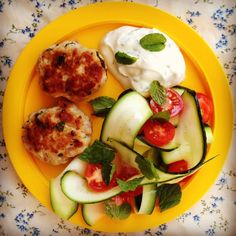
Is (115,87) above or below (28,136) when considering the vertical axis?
above

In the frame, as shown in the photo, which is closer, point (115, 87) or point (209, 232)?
point (115, 87)

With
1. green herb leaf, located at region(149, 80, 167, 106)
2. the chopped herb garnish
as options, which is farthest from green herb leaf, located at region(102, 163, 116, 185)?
green herb leaf, located at region(149, 80, 167, 106)

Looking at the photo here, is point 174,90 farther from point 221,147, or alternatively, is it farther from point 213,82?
point 221,147

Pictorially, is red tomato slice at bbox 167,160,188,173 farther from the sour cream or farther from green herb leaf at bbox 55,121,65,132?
green herb leaf at bbox 55,121,65,132

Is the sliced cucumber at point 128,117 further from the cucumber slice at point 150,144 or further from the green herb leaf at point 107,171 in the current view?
the green herb leaf at point 107,171

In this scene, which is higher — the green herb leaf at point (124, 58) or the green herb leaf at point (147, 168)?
the green herb leaf at point (124, 58)

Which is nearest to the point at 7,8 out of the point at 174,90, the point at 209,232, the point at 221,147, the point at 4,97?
the point at 4,97

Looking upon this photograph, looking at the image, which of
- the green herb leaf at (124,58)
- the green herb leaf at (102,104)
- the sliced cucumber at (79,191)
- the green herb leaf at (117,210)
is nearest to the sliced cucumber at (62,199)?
Answer: the sliced cucumber at (79,191)
